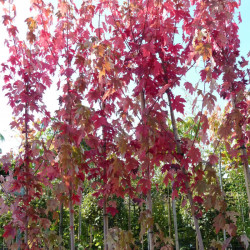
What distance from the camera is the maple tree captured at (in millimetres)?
1896

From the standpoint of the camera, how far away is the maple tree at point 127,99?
1.90 meters

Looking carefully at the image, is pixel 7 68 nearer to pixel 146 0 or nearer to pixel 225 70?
pixel 146 0

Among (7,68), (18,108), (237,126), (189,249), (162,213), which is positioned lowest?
(189,249)

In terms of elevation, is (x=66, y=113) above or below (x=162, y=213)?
above

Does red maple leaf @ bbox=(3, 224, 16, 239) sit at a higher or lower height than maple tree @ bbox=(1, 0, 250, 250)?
lower

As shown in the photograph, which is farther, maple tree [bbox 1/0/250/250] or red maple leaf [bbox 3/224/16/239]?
red maple leaf [bbox 3/224/16/239]

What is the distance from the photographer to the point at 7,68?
286cm

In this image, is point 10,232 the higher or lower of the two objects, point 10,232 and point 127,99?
the lower

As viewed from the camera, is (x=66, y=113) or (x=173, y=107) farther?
(x=66, y=113)

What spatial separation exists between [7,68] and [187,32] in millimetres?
1698

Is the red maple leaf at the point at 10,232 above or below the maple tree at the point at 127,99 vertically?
below

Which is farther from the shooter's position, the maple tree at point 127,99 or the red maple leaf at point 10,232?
the red maple leaf at point 10,232

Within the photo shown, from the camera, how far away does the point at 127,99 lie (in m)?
2.20

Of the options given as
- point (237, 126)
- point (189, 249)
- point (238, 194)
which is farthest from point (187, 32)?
point (189, 249)
